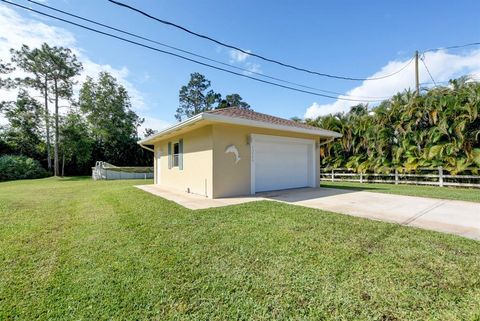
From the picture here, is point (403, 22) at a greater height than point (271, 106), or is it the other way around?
point (403, 22)

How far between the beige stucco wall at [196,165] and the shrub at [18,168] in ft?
55.6

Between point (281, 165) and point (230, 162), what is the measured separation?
107 inches

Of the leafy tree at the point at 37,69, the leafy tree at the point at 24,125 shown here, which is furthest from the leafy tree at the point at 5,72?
the leafy tree at the point at 24,125

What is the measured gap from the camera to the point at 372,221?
462cm

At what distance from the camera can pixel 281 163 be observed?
9531 mm

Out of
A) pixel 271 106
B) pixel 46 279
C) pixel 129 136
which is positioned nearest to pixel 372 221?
pixel 46 279

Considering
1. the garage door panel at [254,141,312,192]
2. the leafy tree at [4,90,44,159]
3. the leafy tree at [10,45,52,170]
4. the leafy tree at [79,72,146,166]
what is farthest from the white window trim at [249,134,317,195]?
the leafy tree at [4,90,44,159]

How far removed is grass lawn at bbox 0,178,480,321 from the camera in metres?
2.10

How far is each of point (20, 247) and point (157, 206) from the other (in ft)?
9.66

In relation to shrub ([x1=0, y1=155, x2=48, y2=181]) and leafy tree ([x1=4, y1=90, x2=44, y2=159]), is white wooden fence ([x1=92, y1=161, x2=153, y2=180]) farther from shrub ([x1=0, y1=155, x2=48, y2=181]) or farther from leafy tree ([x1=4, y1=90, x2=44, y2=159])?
Answer: leafy tree ([x1=4, y1=90, x2=44, y2=159])

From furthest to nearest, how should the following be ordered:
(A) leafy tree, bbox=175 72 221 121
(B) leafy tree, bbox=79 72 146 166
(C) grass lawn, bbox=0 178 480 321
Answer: (A) leafy tree, bbox=175 72 221 121 < (B) leafy tree, bbox=79 72 146 166 < (C) grass lawn, bbox=0 178 480 321

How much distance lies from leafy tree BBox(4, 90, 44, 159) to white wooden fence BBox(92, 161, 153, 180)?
9357 millimetres

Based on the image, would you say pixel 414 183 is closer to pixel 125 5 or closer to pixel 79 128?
pixel 125 5

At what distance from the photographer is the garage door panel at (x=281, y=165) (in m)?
8.83
